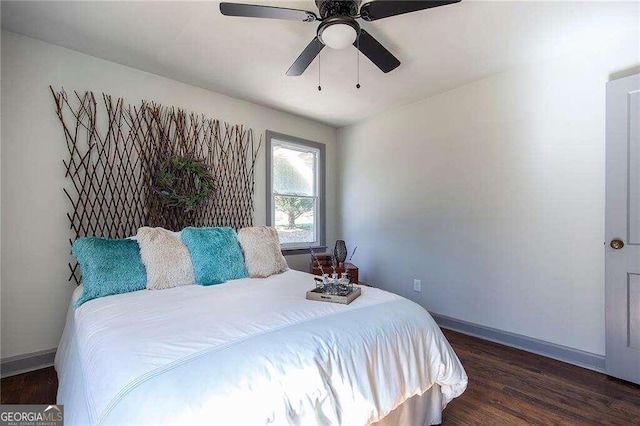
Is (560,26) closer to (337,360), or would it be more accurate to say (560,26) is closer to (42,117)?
(337,360)

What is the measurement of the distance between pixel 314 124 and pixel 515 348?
3446mm

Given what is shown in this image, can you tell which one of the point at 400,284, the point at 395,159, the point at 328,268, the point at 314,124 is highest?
the point at 314,124

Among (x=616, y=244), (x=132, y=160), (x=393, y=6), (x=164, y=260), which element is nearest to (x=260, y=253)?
(x=164, y=260)

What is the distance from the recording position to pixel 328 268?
3562 millimetres

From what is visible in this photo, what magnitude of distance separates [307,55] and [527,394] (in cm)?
272

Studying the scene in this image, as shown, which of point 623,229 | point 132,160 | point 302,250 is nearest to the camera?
point 623,229

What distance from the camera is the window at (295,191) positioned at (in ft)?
12.6

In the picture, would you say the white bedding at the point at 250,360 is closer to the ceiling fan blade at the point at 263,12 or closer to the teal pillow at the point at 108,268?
the teal pillow at the point at 108,268

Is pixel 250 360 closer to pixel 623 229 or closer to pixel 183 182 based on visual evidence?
pixel 183 182

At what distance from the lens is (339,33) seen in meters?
1.75

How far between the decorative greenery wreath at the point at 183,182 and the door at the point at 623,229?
335 centimetres

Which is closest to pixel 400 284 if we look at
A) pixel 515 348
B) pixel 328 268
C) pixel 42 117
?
pixel 328 268

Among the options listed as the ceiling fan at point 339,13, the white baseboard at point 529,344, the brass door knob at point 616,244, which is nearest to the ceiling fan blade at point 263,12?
the ceiling fan at point 339,13

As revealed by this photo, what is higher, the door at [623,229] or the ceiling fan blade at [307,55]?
the ceiling fan blade at [307,55]
